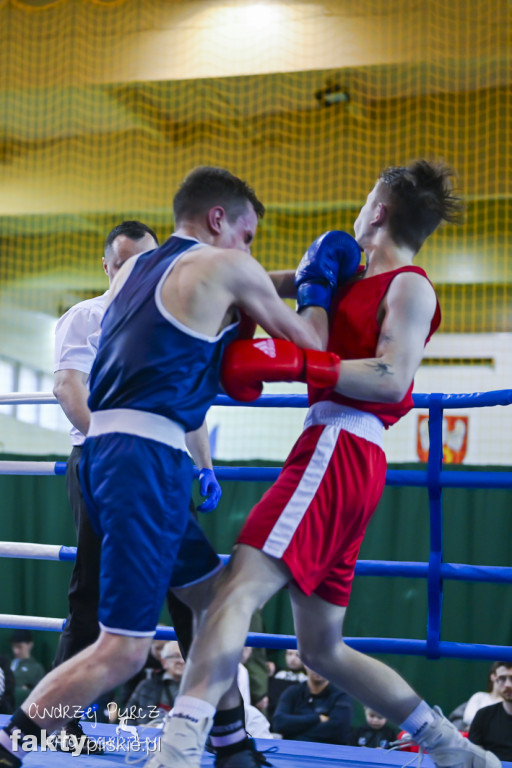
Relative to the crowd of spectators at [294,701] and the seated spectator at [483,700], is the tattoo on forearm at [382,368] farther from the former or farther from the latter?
the seated spectator at [483,700]

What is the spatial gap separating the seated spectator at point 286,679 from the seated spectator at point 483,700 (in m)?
1.01

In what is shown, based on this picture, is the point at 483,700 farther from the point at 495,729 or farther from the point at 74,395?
the point at 74,395

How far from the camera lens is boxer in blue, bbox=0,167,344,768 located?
5.82 feet

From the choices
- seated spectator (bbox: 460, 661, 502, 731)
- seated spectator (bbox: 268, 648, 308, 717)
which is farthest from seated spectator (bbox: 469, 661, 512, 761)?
seated spectator (bbox: 268, 648, 308, 717)

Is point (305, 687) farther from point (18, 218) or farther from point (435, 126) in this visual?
point (18, 218)

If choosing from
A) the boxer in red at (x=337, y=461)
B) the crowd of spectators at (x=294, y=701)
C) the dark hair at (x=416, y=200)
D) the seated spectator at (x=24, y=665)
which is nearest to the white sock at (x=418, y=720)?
the boxer in red at (x=337, y=461)

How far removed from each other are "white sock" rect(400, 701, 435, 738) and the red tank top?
0.73 m

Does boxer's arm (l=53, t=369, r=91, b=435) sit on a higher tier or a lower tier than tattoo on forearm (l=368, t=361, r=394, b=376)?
lower

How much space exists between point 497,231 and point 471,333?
2555 mm

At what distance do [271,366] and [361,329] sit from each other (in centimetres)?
34

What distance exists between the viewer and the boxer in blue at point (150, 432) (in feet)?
5.82

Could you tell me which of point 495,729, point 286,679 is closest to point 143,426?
point 495,729

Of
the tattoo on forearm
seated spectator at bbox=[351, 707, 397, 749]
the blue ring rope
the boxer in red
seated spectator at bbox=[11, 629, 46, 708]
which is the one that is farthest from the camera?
seated spectator at bbox=[11, 629, 46, 708]

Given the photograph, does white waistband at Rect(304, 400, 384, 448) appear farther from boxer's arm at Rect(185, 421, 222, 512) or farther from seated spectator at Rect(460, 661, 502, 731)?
seated spectator at Rect(460, 661, 502, 731)
